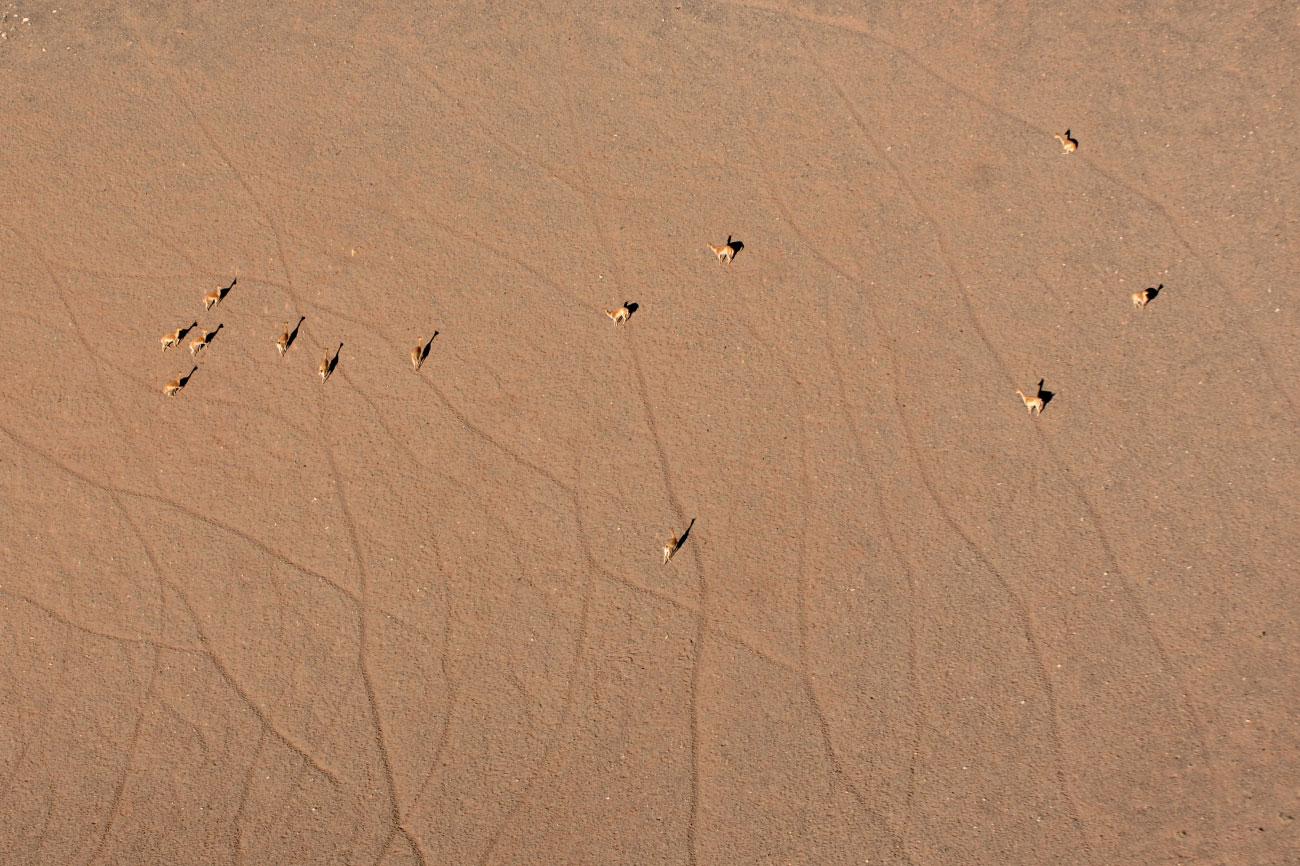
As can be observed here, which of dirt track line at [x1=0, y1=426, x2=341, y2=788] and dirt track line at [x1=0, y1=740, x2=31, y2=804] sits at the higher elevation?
dirt track line at [x1=0, y1=426, x2=341, y2=788]

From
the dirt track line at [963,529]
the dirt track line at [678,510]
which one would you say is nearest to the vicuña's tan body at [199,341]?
the dirt track line at [678,510]

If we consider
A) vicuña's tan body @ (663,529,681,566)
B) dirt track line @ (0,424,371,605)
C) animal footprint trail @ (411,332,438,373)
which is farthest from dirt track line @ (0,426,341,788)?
vicuña's tan body @ (663,529,681,566)

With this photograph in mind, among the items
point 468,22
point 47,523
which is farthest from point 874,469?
point 47,523

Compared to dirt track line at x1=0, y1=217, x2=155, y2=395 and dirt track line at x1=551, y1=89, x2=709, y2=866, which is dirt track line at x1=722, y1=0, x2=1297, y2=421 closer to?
dirt track line at x1=551, y1=89, x2=709, y2=866

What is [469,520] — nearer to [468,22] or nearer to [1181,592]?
[468,22]

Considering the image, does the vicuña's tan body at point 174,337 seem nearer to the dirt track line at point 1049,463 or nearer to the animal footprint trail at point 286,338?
the animal footprint trail at point 286,338
